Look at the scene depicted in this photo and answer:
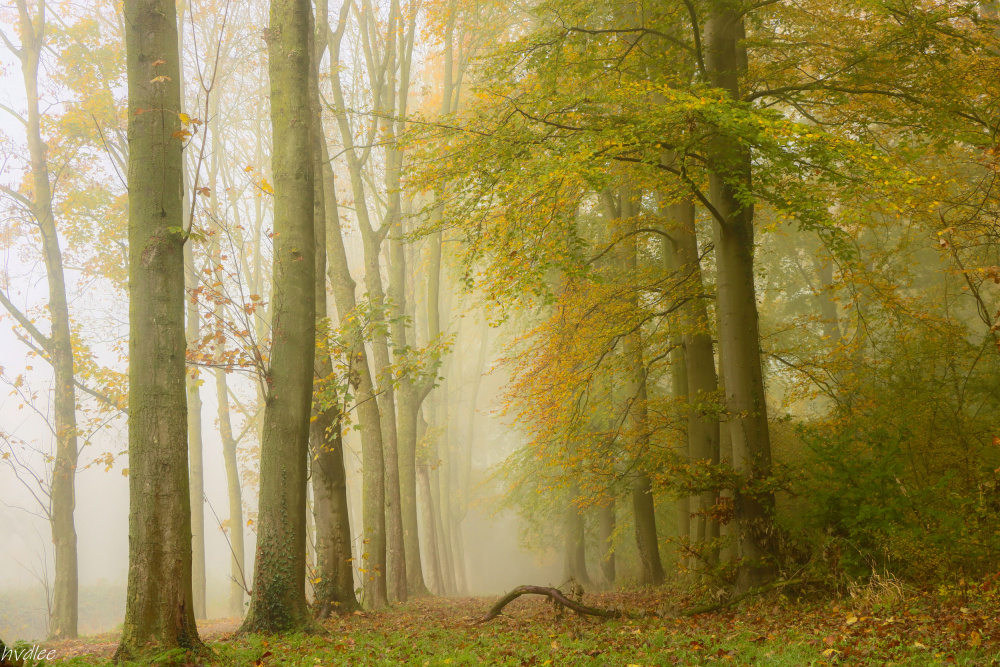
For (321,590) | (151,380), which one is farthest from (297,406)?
(321,590)

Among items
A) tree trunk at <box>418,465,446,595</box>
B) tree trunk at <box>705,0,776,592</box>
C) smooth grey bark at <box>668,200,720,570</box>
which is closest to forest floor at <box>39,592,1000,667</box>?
tree trunk at <box>705,0,776,592</box>

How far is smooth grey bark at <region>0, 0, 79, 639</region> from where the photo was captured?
1184 centimetres

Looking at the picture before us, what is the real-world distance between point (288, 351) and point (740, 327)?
17.1 feet

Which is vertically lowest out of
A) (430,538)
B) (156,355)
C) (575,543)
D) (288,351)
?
(430,538)

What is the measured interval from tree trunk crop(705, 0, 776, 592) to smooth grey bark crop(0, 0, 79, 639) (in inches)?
444

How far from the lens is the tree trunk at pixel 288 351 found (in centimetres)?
648

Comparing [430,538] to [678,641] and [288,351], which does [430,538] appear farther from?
[678,641]

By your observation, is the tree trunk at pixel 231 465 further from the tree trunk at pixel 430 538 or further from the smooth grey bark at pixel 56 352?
the tree trunk at pixel 430 538

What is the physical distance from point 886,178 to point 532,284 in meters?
3.90

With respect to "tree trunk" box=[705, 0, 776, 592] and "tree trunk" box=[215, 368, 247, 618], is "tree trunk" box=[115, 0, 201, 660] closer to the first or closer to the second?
"tree trunk" box=[705, 0, 776, 592]

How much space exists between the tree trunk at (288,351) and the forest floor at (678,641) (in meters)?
0.53

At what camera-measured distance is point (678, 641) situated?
5.61m

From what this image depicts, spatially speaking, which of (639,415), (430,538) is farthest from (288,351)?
(430,538)

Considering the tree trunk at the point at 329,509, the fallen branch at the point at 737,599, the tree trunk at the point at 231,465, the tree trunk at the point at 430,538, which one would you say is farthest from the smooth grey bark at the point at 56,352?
the fallen branch at the point at 737,599
